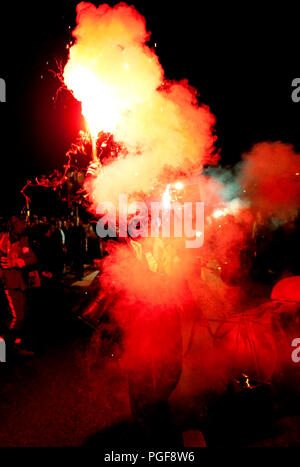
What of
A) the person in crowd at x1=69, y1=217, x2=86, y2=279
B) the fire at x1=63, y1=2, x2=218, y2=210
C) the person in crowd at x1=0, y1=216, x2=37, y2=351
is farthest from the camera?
the person in crowd at x1=69, y1=217, x2=86, y2=279

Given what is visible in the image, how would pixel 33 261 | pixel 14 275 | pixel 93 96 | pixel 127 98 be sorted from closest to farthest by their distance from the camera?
pixel 93 96
pixel 127 98
pixel 14 275
pixel 33 261

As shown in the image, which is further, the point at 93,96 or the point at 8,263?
the point at 8,263

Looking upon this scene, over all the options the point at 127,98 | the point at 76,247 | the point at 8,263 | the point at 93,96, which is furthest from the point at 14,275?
the point at 76,247

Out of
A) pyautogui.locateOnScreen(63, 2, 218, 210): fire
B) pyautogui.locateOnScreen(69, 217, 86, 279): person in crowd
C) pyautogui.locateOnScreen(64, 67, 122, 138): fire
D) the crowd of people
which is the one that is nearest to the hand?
the crowd of people

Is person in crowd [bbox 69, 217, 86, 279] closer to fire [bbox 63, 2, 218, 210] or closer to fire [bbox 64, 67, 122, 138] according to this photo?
fire [bbox 63, 2, 218, 210]

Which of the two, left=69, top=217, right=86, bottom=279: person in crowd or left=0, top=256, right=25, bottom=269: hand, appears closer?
left=0, top=256, right=25, bottom=269: hand

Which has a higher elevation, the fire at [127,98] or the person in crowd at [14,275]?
the fire at [127,98]

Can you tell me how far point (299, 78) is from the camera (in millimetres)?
7773

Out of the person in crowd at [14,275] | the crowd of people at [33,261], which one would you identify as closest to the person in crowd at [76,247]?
the crowd of people at [33,261]

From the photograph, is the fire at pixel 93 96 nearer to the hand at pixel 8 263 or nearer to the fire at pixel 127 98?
the fire at pixel 127 98

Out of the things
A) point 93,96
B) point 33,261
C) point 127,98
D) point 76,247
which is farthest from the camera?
point 76,247

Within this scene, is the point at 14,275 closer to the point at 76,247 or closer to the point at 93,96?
the point at 93,96

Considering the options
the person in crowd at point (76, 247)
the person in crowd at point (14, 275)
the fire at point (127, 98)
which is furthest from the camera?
the person in crowd at point (76, 247)

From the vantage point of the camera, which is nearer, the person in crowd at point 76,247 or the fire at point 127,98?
the fire at point 127,98
